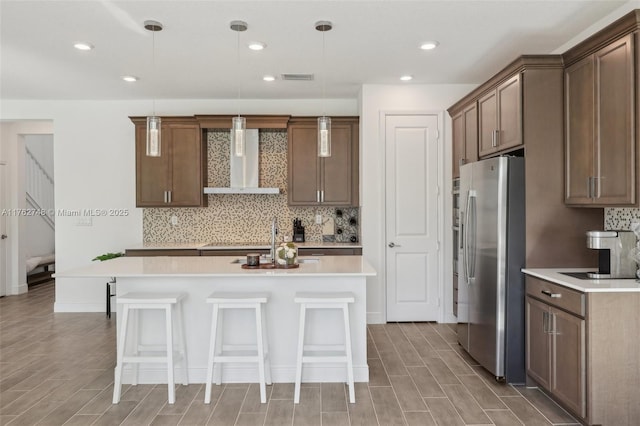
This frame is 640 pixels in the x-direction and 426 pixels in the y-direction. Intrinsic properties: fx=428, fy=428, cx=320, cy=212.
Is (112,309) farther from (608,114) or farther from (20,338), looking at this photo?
(608,114)

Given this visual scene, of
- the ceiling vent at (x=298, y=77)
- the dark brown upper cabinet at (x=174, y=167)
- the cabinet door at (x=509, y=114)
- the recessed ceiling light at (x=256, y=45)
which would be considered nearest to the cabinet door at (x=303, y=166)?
the ceiling vent at (x=298, y=77)

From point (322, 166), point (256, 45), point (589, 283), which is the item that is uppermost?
point (256, 45)

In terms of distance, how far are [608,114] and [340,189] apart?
310 centimetres

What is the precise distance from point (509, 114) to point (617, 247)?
127cm

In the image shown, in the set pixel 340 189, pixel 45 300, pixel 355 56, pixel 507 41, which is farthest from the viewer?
pixel 45 300

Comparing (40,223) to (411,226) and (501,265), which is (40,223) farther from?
(501,265)

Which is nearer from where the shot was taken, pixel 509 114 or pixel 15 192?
pixel 509 114

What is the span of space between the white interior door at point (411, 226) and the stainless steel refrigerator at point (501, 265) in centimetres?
152

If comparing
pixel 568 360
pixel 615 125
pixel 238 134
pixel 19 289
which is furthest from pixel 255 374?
pixel 19 289

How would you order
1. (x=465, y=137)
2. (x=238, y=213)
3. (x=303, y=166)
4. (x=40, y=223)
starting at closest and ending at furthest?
(x=465, y=137) < (x=303, y=166) < (x=238, y=213) < (x=40, y=223)

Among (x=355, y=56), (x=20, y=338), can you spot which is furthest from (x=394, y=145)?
(x=20, y=338)

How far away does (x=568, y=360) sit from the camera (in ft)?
8.80

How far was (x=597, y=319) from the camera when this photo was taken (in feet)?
8.17

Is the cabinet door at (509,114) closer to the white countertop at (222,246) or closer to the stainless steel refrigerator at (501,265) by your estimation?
the stainless steel refrigerator at (501,265)
